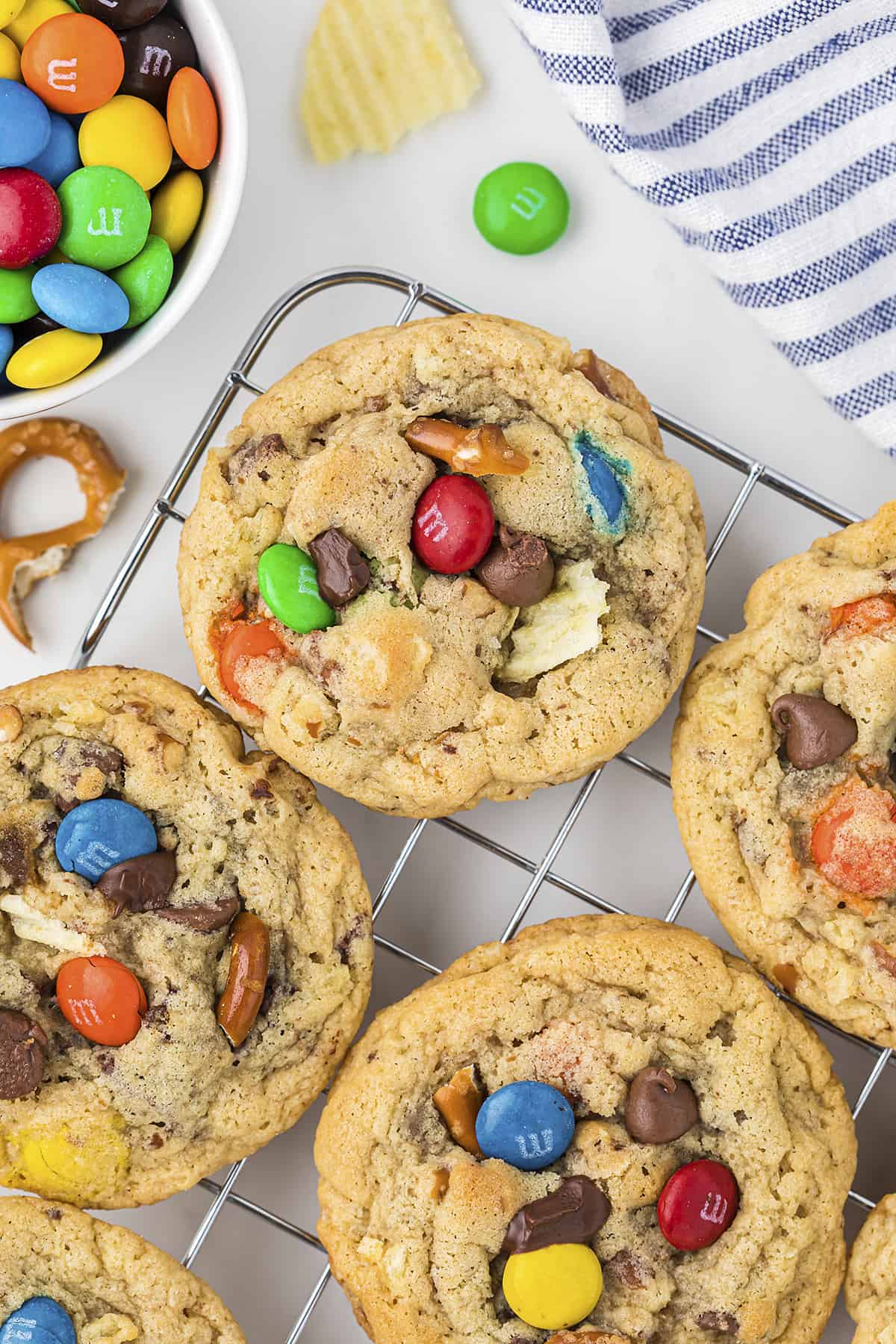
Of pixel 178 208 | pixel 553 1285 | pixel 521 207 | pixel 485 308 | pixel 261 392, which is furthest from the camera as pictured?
pixel 485 308

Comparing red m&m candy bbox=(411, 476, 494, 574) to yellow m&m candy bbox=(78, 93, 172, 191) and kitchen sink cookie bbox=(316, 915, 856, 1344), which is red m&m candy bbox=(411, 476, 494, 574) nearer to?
kitchen sink cookie bbox=(316, 915, 856, 1344)

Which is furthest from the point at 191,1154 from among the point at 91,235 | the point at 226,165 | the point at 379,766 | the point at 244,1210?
the point at 226,165

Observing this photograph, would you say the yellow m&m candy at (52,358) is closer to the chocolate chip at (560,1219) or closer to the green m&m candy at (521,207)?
the green m&m candy at (521,207)

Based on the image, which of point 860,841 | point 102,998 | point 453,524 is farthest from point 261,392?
point 860,841

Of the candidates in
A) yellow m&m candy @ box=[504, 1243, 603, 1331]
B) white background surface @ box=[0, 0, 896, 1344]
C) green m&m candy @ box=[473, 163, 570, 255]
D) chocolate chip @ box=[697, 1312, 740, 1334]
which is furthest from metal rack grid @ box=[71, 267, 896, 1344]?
yellow m&m candy @ box=[504, 1243, 603, 1331]

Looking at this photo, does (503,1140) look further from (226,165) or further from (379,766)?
(226,165)

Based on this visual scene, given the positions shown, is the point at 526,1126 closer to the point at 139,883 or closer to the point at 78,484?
the point at 139,883
